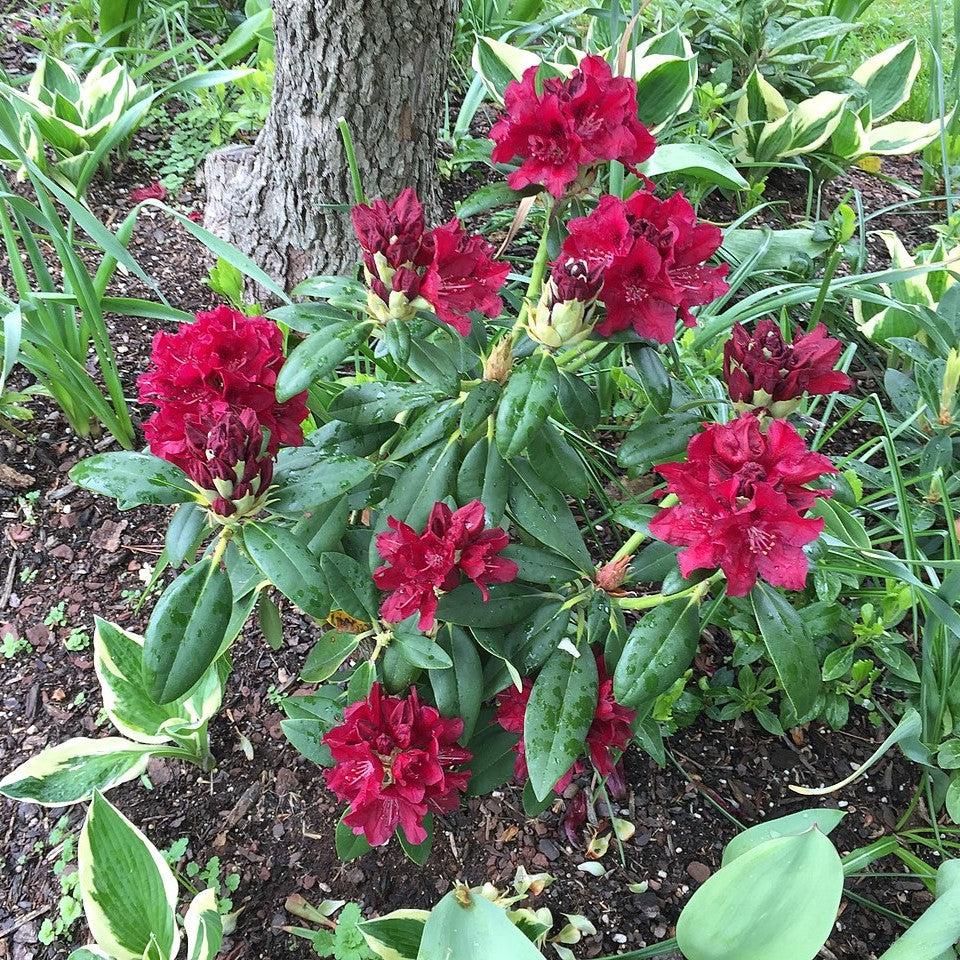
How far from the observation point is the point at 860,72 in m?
2.51

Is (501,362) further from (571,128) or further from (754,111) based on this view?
(754,111)

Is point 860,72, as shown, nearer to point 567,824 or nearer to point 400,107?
point 400,107

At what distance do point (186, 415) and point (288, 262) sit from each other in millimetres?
1124

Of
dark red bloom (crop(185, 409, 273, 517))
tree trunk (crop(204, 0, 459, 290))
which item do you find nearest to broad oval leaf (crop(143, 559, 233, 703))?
dark red bloom (crop(185, 409, 273, 517))

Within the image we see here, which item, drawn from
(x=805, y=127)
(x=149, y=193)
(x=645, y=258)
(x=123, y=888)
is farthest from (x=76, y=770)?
(x=805, y=127)

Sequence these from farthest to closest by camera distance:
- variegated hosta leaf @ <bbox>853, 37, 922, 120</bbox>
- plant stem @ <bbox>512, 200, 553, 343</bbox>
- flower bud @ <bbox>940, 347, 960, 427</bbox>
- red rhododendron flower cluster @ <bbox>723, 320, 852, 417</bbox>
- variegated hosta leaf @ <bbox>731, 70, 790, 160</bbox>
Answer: variegated hosta leaf @ <bbox>853, 37, 922, 120</bbox> → variegated hosta leaf @ <bbox>731, 70, 790, 160</bbox> → flower bud @ <bbox>940, 347, 960, 427</bbox> → plant stem @ <bbox>512, 200, 553, 343</bbox> → red rhododendron flower cluster @ <bbox>723, 320, 852, 417</bbox>

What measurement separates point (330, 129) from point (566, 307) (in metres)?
1.11

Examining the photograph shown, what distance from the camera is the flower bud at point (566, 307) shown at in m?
0.85

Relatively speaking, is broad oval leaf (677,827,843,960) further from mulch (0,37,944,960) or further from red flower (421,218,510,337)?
red flower (421,218,510,337)

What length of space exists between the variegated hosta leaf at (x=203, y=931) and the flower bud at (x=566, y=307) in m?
0.84

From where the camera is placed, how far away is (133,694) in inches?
Result: 51.8

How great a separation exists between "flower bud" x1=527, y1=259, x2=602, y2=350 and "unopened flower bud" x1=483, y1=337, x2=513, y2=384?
38 millimetres

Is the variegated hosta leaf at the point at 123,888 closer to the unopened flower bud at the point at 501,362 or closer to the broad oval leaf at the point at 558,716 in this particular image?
the broad oval leaf at the point at 558,716

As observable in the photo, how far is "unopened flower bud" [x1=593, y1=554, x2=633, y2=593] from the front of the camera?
1056mm
